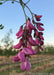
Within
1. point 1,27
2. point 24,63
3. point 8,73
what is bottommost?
point 8,73

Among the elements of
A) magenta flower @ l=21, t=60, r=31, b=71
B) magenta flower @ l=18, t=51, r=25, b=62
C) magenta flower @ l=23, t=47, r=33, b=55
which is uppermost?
magenta flower @ l=23, t=47, r=33, b=55

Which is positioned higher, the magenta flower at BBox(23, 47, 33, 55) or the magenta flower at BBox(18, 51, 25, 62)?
the magenta flower at BBox(23, 47, 33, 55)

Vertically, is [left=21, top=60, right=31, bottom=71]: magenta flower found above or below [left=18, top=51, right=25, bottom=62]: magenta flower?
below

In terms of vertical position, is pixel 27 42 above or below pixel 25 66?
above

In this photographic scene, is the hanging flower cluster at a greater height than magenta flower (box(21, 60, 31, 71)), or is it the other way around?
the hanging flower cluster

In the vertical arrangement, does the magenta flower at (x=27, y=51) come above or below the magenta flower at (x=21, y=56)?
above

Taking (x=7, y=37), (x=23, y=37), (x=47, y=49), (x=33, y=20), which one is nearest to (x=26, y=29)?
(x=23, y=37)

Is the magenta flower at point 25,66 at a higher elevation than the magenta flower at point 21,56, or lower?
lower

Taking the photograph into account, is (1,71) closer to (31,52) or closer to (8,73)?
(8,73)

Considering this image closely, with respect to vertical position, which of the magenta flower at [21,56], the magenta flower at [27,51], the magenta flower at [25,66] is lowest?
the magenta flower at [25,66]

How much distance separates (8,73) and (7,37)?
1.89 m

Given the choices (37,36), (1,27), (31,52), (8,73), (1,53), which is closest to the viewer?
(31,52)

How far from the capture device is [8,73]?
9.30 meters

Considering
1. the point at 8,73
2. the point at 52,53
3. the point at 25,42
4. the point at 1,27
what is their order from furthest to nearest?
1. the point at 52,53
2. the point at 8,73
3. the point at 1,27
4. the point at 25,42
